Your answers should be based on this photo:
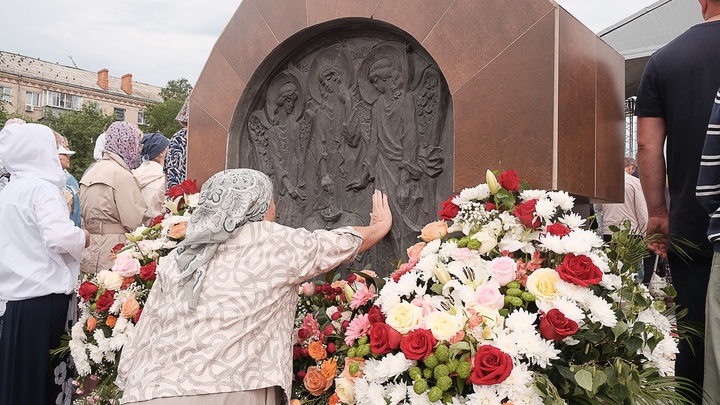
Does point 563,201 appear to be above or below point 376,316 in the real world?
above

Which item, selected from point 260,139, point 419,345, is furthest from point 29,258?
point 419,345

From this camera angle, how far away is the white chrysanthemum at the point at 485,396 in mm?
1938

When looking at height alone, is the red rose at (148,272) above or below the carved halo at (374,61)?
below

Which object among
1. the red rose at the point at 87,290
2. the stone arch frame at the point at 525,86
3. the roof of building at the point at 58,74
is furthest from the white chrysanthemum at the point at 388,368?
the roof of building at the point at 58,74

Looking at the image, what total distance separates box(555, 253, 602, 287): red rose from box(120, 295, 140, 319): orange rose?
225cm

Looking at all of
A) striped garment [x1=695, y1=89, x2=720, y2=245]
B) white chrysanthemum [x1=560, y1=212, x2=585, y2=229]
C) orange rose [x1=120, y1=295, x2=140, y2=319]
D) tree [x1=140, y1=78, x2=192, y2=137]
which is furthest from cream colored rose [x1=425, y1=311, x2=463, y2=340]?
tree [x1=140, y1=78, x2=192, y2=137]

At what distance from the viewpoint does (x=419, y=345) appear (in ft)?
6.80

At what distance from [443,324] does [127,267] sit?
2.15m

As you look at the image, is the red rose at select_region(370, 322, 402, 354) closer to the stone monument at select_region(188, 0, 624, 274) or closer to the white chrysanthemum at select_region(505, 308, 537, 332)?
the white chrysanthemum at select_region(505, 308, 537, 332)

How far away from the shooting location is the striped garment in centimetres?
214

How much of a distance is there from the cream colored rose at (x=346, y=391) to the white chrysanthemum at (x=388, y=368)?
0.13 meters

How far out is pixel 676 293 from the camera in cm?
247

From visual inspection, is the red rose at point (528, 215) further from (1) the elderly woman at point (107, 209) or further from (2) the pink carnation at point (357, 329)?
(1) the elderly woman at point (107, 209)

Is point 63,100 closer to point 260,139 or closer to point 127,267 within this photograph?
point 260,139
